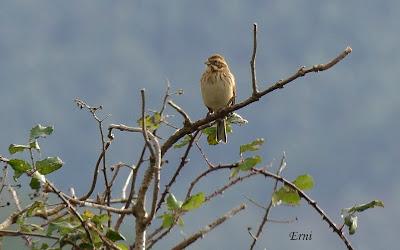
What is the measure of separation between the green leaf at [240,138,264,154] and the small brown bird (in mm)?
4893

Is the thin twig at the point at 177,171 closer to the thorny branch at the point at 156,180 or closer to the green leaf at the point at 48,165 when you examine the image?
the thorny branch at the point at 156,180

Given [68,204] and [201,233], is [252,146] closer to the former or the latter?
[201,233]

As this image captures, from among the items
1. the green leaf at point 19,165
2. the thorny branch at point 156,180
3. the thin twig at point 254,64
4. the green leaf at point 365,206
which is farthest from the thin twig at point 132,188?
the green leaf at point 365,206

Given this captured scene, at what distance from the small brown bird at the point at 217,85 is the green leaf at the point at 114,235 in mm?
5084

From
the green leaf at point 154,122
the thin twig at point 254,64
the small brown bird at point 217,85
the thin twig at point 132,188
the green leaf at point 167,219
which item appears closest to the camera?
the green leaf at point 167,219

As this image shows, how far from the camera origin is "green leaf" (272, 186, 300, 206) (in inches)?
147

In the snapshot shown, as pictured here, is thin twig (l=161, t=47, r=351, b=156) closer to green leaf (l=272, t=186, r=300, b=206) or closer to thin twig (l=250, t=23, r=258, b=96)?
thin twig (l=250, t=23, r=258, b=96)

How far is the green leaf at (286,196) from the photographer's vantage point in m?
3.73

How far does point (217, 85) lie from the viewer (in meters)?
9.02

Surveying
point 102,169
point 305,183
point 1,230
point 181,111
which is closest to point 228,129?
point 181,111

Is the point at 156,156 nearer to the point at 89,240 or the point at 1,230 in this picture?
the point at 89,240

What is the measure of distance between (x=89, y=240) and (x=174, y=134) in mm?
914

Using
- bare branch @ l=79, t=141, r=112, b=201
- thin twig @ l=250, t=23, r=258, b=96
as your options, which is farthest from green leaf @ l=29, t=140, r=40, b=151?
thin twig @ l=250, t=23, r=258, b=96

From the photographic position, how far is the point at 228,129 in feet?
16.4
